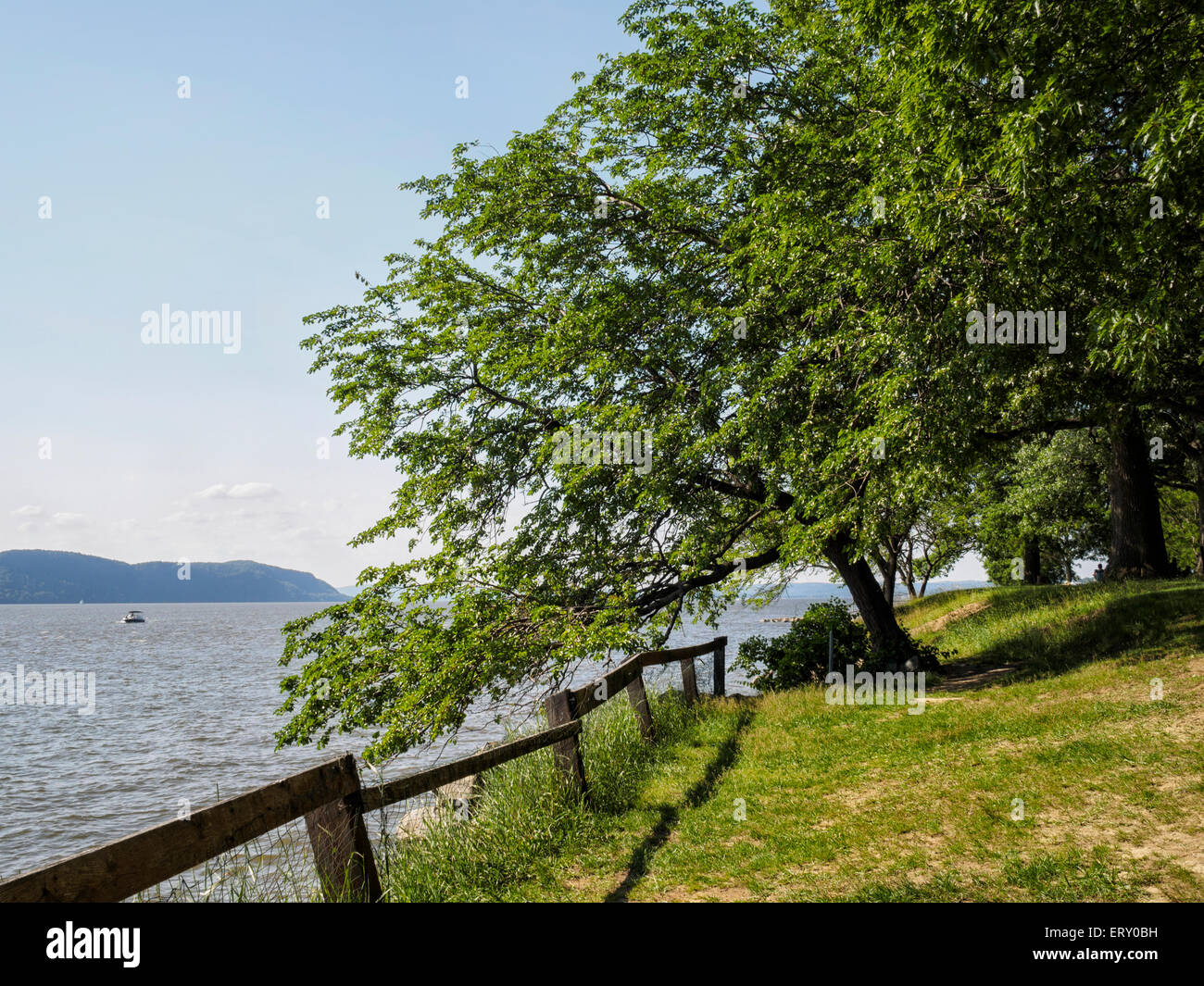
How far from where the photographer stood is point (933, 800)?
302 inches

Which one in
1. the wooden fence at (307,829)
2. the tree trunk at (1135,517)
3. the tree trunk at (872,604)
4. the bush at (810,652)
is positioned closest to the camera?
the wooden fence at (307,829)

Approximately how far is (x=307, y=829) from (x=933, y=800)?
5849mm

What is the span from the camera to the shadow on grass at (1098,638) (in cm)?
1373

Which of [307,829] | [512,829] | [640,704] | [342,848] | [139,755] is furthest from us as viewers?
[139,755]

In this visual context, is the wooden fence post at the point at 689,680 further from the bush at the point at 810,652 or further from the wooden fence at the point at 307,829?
the wooden fence at the point at 307,829

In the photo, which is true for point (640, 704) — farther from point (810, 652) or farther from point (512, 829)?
point (810, 652)

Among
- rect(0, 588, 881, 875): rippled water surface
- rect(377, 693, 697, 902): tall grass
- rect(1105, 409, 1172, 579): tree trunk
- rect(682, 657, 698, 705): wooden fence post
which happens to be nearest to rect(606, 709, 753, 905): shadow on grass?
rect(377, 693, 697, 902): tall grass

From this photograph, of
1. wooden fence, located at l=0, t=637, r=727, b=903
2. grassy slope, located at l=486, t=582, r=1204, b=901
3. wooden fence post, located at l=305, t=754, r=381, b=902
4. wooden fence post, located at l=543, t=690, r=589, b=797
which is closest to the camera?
wooden fence, located at l=0, t=637, r=727, b=903

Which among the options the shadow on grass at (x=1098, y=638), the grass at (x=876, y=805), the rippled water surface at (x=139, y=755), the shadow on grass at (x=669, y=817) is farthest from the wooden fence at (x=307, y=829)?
the shadow on grass at (x=1098, y=638)

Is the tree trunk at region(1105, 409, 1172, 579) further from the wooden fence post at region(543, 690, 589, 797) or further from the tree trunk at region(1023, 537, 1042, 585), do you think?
the wooden fence post at region(543, 690, 589, 797)

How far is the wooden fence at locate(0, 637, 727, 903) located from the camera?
3.36 m

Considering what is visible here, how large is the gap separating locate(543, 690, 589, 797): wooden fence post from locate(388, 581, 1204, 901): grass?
28 centimetres

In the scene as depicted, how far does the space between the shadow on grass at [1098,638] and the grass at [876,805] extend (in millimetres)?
484

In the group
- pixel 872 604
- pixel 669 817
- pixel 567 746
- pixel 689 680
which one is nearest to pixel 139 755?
pixel 689 680
